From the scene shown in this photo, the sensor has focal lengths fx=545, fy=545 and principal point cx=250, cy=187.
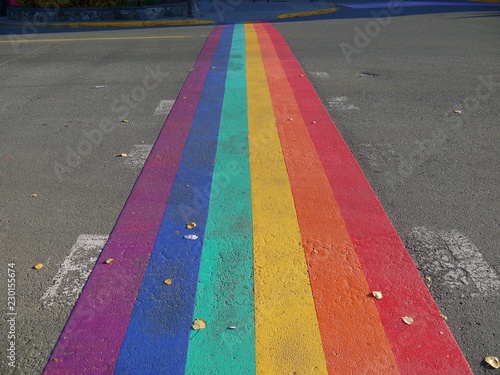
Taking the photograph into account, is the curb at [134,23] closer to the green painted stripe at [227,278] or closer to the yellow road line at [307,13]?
the yellow road line at [307,13]

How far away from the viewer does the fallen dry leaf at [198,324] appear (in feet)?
10.7

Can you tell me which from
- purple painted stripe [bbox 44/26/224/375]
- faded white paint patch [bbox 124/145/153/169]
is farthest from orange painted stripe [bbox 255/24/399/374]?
faded white paint patch [bbox 124/145/153/169]

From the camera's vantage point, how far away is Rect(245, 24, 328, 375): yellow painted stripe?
3045 millimetres

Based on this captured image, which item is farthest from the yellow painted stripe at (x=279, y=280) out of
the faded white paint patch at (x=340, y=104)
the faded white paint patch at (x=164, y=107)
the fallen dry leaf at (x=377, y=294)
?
the faded white paint patch at (x=164, y=107)

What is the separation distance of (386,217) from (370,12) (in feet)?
56.3

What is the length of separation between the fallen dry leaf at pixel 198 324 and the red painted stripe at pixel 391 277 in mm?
1089

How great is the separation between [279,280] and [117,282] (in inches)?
43.6

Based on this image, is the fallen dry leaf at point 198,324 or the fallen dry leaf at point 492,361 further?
the fallen dry leaf at point 198,324

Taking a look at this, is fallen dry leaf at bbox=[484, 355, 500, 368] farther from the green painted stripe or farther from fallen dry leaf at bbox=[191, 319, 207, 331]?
fallen dry leaf at bbox=[191, 319, 207, 331]

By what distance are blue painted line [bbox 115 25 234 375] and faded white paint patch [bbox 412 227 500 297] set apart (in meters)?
1.66

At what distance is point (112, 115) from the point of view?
7.60 m

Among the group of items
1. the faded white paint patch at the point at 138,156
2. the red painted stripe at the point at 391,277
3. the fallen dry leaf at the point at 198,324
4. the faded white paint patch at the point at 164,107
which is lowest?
the faded white paint patch at the point at 164,107

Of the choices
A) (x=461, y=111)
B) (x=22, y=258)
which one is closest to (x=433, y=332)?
(x=22, y=258)

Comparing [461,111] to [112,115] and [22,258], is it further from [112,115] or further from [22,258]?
→ [22,258]
